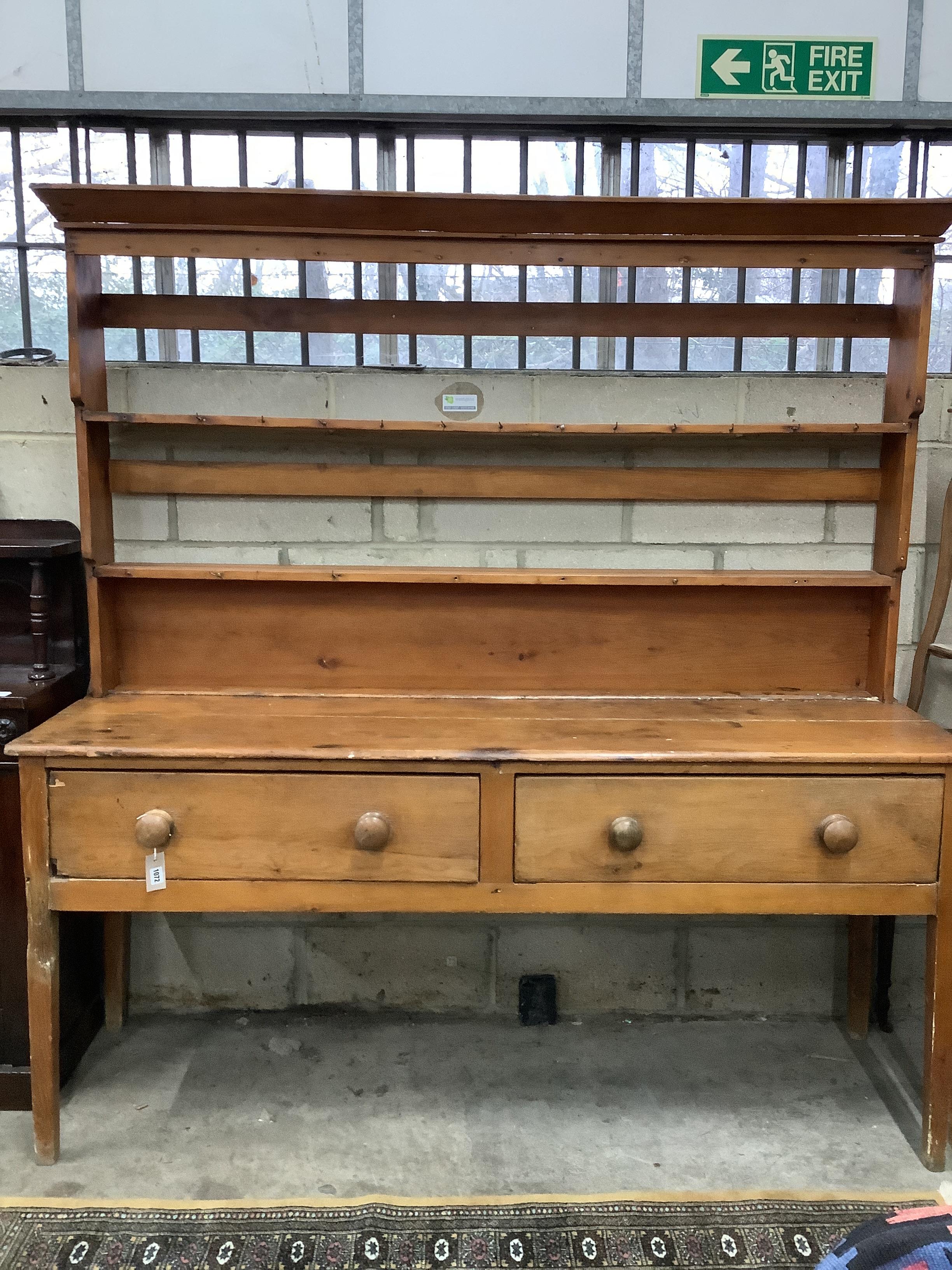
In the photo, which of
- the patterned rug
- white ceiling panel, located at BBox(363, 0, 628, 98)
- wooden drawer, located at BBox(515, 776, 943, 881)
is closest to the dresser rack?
wooden drawer, located at BBox(515, 776, 943, 881)

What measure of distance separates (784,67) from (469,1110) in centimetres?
249

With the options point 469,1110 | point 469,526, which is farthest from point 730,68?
point 469,1110

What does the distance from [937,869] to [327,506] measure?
4.99 ft

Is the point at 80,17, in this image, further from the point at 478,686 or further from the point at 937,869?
the point at 937,869

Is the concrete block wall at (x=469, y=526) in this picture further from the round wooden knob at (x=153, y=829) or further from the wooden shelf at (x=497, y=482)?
the round wooden knob at (x=153, y=829)

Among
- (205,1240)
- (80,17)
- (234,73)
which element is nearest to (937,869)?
(205,1240)

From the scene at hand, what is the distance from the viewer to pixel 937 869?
1.66 meters

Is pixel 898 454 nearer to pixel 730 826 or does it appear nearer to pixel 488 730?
pixel 730 826

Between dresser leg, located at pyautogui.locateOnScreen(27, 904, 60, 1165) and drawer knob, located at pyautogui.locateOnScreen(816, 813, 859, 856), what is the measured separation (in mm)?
1453

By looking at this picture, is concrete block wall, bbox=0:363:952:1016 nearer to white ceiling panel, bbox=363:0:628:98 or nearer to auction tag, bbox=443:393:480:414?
auction tag, bbox=443:393:480:414

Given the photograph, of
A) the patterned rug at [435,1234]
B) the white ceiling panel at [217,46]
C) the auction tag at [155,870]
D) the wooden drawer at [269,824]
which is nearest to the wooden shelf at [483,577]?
the wooden drawer at [269,824]

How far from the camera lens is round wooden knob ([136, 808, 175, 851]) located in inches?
63.7

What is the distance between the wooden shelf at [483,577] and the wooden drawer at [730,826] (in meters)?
0.52

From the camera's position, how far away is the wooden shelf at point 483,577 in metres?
1.98
